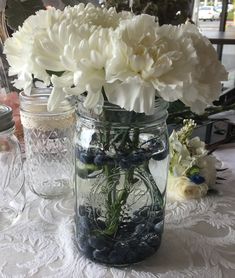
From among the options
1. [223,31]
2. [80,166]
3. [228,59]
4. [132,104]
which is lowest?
[228,59]

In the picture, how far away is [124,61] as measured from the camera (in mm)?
396

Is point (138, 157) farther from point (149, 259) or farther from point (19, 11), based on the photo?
point (19, 11)

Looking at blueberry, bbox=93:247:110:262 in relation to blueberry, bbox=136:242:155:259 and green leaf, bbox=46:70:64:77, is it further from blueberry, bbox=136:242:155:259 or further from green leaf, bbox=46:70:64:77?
green leaf, bbox=46:70:64:77

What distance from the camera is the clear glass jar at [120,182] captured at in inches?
19.7

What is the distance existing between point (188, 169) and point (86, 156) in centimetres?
27

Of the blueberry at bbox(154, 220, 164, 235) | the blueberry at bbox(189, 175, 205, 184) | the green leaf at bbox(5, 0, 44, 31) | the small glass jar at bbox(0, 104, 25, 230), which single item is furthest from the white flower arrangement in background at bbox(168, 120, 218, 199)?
the green leaf at bbox(5, 0, 44, 31)

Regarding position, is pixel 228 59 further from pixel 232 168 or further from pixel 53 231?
pixel 53 231

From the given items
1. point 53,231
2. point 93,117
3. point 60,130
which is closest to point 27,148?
point 60,130

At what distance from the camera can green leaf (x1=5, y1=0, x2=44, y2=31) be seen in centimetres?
81

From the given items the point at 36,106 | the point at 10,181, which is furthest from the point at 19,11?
the point at 10,181

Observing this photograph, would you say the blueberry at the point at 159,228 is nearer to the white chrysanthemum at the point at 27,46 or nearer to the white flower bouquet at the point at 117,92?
the white flower bouquet at the point at 117,92

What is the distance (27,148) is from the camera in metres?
0.76

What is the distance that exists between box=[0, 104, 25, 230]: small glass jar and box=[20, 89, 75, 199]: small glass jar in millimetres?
39

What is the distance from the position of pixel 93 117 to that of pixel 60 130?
0.82ft
